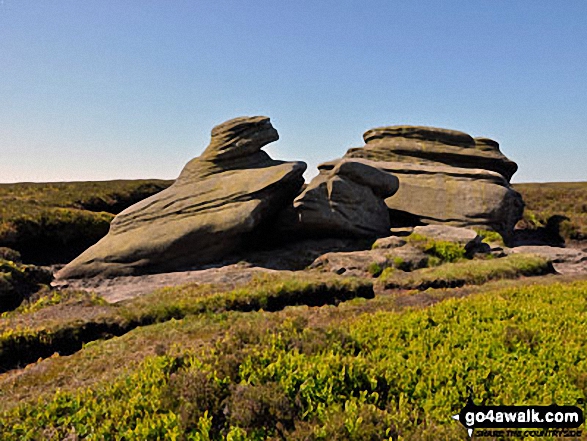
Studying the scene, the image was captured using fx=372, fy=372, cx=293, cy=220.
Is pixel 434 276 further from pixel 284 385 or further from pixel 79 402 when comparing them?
pixel 79 402

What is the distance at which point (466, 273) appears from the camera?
22.0m

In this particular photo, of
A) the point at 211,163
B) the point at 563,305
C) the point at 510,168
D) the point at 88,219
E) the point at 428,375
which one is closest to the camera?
the point at 428,375

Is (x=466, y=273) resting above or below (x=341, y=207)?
below

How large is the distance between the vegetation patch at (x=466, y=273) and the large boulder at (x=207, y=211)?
441 inches

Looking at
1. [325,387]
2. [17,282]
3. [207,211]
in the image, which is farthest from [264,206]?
[325,387]

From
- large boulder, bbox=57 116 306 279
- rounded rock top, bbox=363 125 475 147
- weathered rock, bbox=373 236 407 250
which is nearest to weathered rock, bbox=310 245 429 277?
weathered rock, bbox=373 236 407 250

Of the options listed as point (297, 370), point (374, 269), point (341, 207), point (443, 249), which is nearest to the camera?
point (297, 370)

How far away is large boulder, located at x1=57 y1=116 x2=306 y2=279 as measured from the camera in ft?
84.6

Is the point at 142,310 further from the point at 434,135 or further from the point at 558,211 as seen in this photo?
the point at 558,211

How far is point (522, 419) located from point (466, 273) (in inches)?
664

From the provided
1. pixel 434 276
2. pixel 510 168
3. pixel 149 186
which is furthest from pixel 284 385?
pixel 149 186

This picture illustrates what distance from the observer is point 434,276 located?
21406 millimetres

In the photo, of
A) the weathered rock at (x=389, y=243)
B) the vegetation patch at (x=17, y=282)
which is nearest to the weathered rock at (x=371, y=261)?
the weathered rock at (x=389, y=243)

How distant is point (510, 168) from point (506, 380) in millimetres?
43368
